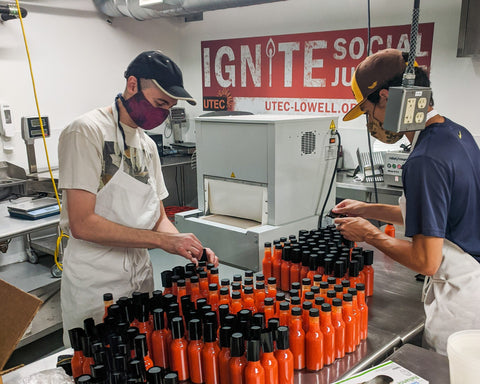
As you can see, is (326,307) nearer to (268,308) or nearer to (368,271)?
(268,308)

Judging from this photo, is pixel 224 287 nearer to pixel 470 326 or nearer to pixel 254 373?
pixel 254 373

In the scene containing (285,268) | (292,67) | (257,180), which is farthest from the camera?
(292,67)

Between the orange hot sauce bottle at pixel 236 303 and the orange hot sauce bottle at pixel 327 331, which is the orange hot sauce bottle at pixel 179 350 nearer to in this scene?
the orange hot sauce bottle at pixel 236 303

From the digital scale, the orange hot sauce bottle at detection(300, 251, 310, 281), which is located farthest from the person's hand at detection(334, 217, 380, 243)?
the digital scale

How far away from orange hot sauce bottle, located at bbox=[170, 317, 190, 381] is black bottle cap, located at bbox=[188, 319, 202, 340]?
0.03m

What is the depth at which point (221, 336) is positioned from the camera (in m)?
1.12

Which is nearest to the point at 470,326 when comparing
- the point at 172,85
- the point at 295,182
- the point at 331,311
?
the point at 331,311

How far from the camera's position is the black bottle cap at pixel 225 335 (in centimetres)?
111

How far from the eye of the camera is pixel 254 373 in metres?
1.05

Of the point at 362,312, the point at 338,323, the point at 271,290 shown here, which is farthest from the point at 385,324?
the point at 271,290

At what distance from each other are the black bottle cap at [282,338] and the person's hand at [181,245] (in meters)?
0.62

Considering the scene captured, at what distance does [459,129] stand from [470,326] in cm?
66

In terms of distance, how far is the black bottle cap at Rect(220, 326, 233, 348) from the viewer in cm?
111

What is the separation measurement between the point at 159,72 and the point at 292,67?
3377mm
